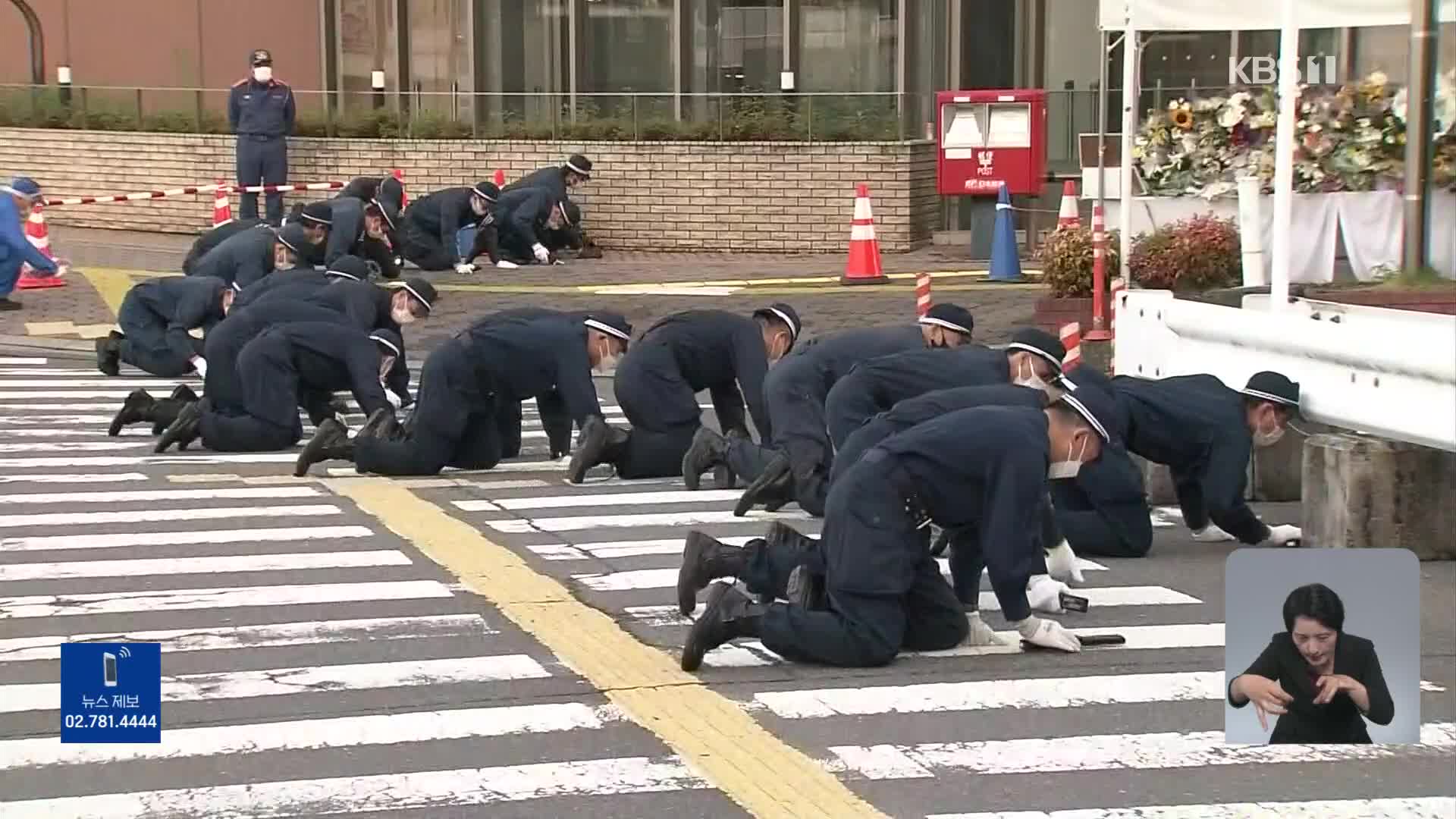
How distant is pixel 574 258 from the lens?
78.0 ft

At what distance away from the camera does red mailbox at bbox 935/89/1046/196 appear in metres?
21.5

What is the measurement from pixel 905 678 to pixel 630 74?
67.8ft

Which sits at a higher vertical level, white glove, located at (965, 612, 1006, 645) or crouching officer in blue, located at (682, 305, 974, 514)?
crouching officer in blue, located at (682, 305, 974, 514)

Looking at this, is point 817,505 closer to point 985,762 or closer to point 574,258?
point 985,762

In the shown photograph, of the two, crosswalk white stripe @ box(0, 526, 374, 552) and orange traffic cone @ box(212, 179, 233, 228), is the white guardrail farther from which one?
orange traffic cone @ box(212, 179, 233, 228)

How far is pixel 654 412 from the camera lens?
464 inches

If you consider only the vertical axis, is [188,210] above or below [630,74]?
below

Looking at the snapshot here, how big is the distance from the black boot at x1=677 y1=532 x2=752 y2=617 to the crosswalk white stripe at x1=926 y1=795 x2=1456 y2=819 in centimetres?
224

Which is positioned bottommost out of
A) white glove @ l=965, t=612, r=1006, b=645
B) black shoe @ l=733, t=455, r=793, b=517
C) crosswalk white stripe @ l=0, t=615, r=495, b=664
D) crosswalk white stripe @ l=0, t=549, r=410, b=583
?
crosswalk white stripe @ l=0, t=549, r=410, b=583

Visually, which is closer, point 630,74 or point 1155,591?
point 1155,591

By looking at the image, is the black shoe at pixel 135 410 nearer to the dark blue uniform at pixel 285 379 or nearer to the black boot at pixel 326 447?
the dark blue uniform at pixel 285 379

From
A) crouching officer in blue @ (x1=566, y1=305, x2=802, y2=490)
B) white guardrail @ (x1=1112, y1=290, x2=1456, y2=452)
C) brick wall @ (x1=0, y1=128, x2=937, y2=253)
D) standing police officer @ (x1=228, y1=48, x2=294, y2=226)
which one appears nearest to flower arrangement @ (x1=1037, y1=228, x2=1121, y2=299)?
white guardrail @ (x1=1112, y1=290, x2=1456, y2=452)

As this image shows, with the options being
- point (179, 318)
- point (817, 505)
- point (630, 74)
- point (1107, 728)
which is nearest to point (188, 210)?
point (630, 74)

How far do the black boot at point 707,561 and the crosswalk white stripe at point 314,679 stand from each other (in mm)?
739
